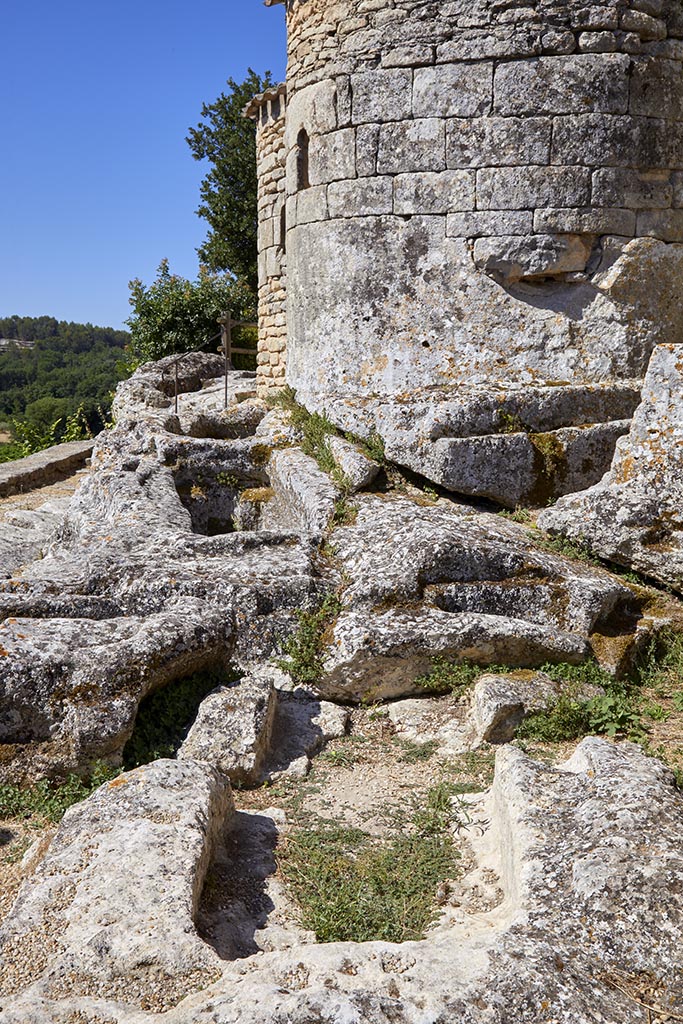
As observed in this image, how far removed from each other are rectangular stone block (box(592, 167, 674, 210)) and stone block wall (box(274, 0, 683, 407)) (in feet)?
0.04

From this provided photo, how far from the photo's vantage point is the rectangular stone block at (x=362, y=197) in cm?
797

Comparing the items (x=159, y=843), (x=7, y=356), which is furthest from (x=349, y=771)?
(x=7, y=356)

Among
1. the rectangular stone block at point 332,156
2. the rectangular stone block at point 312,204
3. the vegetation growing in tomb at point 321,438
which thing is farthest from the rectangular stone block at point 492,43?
the vegetation growing in tomb at point 321,438

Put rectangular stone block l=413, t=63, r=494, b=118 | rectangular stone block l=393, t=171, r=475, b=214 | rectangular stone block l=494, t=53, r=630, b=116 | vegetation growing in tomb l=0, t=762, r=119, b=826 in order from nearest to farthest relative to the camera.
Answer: vegetation growing in tomb l=0, t=762, r=119, b=826, rectangular stone block l=494, t=53, r=630, b=116, rectangular stone block l=413, t=63, r=494, b=118, rectangular stone block l=393, t=171, r=475, b=214

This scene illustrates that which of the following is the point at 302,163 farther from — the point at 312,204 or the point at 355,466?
the point at 355,466

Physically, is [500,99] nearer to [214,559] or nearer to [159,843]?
[214,559]

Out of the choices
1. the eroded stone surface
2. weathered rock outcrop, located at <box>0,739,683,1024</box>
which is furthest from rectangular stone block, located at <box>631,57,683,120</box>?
the eroded stone surface

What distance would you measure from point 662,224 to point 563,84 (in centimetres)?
148

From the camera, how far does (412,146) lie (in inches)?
308

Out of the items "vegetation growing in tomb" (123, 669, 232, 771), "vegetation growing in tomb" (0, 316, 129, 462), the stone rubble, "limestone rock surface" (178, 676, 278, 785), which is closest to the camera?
the stone rubble

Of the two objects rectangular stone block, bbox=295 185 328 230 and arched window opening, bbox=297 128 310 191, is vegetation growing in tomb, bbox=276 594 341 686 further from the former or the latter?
arched window opening, bbox=297 128 310 191

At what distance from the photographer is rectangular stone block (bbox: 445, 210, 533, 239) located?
7.60 meters

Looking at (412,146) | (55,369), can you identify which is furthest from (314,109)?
(55,369)

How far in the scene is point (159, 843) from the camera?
3492 millimetres
